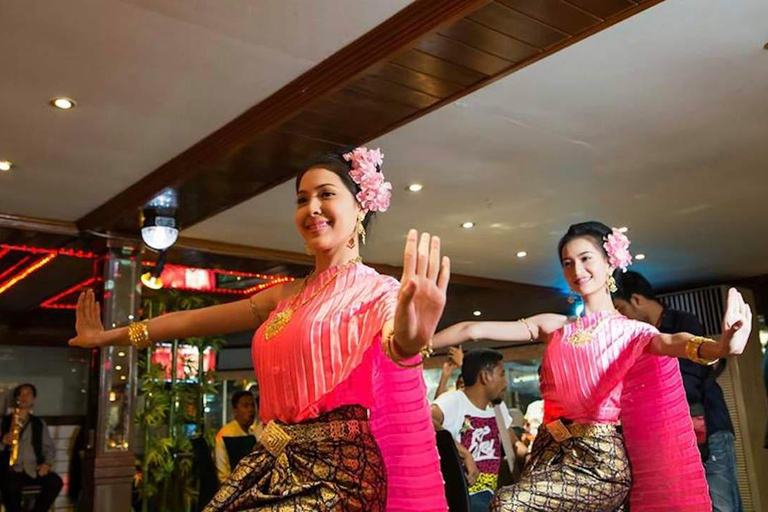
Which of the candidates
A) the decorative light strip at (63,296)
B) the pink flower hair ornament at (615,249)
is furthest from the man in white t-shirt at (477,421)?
the decorative light strip at (63,296)

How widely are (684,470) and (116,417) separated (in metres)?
4.08

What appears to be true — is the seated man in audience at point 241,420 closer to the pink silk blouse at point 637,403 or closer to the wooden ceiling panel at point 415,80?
the wooden ceiling panel at point 415,80

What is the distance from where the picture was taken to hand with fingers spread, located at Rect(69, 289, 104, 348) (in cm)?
222

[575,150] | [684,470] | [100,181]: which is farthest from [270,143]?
[684,470]

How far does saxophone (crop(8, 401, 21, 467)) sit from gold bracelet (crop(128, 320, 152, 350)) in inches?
218

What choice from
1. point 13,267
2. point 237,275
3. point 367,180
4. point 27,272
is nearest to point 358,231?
point 367,180

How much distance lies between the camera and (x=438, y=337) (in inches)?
92.4

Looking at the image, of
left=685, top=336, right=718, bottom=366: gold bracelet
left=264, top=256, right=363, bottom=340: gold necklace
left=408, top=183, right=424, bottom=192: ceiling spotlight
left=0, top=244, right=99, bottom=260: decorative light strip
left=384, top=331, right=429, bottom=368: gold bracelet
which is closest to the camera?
left=384, top=331, right=429, bottom=368: gold bracelet

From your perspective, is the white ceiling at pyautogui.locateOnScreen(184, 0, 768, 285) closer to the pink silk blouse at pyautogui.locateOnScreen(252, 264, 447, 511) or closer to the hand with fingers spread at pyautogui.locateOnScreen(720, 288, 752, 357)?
the hand with fingers spread at pyautogui.locateOnScreen(720, 288, 752, 357)

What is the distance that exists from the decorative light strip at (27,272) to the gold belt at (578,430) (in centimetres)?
500

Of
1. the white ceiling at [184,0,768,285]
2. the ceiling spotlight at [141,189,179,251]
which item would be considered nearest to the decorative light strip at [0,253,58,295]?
the white ceiling at [184,0,768,285]

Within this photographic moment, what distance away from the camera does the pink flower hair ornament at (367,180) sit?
191 centimetres

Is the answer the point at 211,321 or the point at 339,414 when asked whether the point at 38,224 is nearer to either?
the point at 211,321

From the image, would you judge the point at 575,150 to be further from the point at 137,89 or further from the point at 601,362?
the point at 137,89
